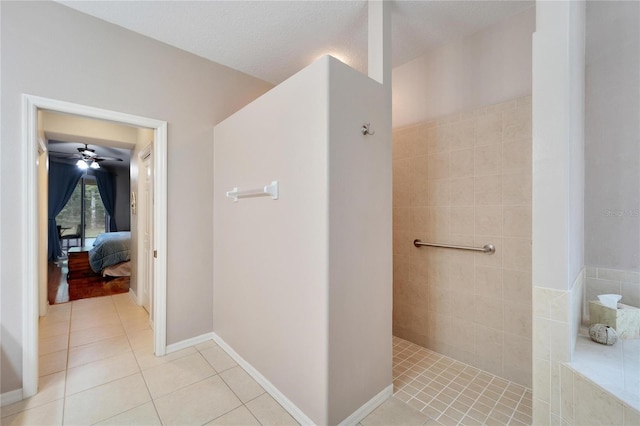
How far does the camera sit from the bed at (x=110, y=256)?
15.8ft

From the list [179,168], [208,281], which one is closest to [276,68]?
[179,168]

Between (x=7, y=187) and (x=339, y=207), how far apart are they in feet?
6.87

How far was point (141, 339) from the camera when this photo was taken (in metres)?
2.61

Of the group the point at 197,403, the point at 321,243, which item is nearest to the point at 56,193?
the point at 197,403

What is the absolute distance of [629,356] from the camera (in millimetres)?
1222

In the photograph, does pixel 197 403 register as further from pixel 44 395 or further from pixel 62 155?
pixel 62 155

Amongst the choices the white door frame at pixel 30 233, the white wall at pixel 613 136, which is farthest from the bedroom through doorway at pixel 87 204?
the white wall at pixel 613 136

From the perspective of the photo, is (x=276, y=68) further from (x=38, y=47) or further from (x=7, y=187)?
(x=7, y=187)

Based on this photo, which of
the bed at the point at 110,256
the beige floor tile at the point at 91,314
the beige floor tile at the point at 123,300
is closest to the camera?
the beige floor tile at the point at 91,314

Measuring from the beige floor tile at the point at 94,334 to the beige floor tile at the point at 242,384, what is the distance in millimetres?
1443

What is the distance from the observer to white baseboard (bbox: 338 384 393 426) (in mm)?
1567

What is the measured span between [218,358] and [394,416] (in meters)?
1.46

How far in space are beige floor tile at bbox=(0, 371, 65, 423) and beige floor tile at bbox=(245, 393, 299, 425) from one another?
129 centimetres

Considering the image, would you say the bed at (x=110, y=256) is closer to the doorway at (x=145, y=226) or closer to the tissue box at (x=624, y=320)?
the doorway at (x=145, y=226)
